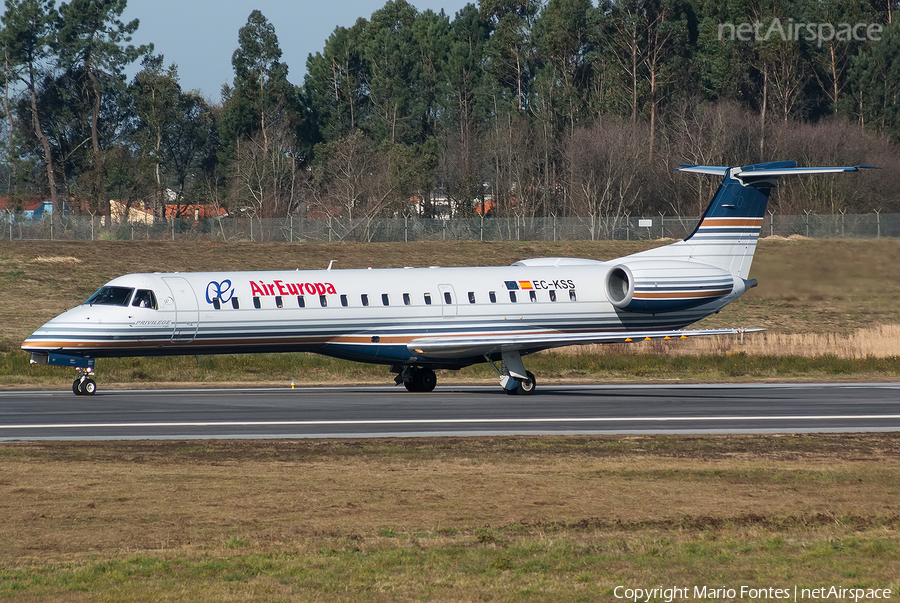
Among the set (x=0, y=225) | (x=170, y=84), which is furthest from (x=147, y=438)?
(x=170, y=84)

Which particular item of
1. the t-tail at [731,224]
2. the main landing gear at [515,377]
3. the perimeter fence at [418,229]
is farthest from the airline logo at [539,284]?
the perimeter fence at [418,229]

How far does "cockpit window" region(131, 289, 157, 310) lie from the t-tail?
48.8 ft

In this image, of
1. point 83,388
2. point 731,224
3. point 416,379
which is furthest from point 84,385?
point 731,224

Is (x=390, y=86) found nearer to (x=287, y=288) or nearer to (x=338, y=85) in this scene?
(x=338, y=85)

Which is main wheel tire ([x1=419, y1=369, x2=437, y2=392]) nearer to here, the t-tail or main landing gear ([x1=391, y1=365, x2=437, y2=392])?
main landing gear ([x1=391, y1=365, x2=437, y2=392])

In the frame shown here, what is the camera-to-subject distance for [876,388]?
3127 centimetres

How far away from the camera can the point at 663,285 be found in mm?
30875

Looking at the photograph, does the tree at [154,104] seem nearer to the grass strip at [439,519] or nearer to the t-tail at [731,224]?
the t-tail at [731,224]

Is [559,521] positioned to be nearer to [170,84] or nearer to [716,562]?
[716,562]

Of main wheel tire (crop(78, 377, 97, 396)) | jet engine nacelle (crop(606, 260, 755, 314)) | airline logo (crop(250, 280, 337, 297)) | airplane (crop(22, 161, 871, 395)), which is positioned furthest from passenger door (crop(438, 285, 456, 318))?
main wheel tire (crop(78, 377, 97, 396))

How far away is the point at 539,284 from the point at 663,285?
3.68 meters

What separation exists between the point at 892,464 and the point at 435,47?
9913 cm
